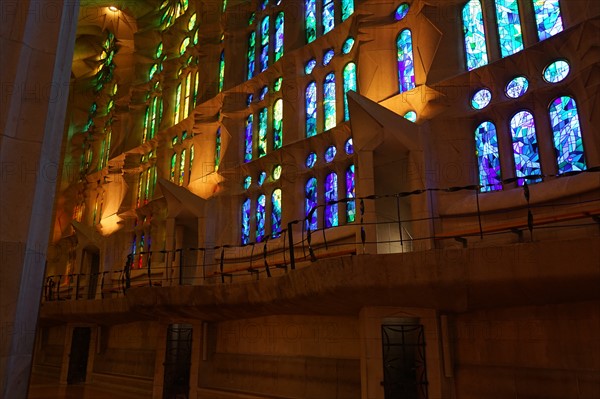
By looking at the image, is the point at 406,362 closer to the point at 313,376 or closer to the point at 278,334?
the point at 313,376

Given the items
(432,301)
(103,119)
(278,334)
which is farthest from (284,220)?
(103,119)

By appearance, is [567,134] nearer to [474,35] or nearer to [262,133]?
[474,35]

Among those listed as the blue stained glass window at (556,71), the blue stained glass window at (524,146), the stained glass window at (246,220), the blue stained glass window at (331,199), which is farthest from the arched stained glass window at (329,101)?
the blue stained glass window at (556,71)

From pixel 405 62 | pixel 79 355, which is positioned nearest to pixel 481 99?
pixel 405 62

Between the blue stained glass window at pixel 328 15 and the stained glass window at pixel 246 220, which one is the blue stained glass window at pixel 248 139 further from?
the blue stained glass window at pixel 328 15

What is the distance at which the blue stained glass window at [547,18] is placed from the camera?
9656 millimetres

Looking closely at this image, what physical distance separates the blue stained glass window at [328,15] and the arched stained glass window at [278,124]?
2708 mm

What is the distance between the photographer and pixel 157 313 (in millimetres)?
13078

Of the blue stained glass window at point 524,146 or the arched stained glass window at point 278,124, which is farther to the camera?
the arched stained glass window at point 278,124

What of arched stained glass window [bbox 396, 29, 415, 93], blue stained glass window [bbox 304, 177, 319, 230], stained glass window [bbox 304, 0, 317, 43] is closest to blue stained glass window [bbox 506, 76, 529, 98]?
arched stained glass window [bbox 396, 29, 415, 93]

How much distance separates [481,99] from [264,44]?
30.9ft

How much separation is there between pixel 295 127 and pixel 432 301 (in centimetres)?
815

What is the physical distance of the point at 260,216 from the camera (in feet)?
51.3

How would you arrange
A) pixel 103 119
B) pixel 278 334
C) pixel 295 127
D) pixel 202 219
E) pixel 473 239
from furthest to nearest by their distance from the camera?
1. pixel 103 119
2. pixel 202 219
3. pixel 295 127
4. pixel 278 334
5. pixel 473 239
